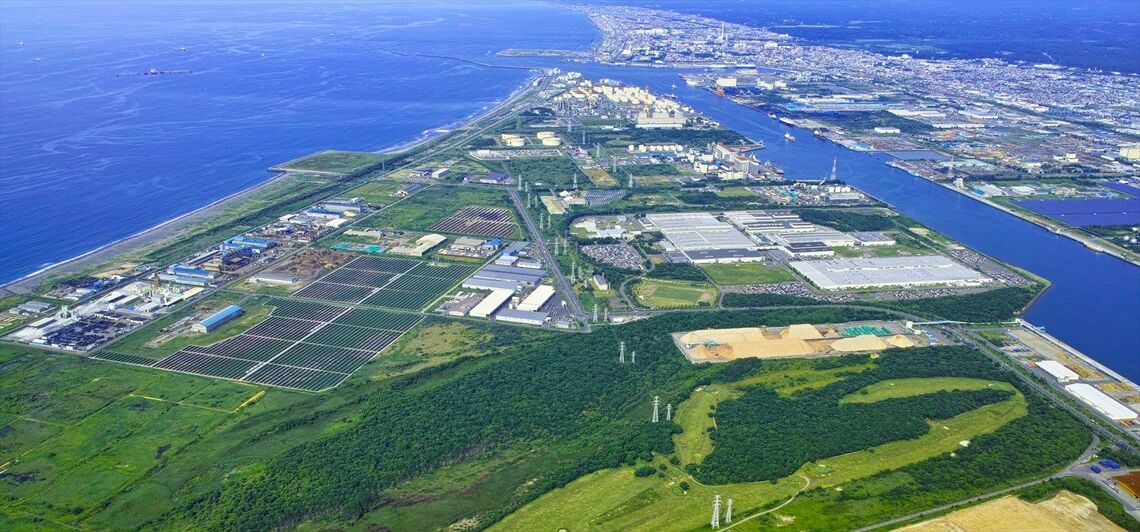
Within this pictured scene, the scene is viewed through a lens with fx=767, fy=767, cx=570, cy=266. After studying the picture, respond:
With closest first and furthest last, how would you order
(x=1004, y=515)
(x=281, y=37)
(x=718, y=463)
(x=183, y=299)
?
1. (x=1004, y=515)
2. (x=718, y=463)
3. (x=183, y=299)
4. (x=281, y=37)

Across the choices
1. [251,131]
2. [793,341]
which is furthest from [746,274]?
[251,131]

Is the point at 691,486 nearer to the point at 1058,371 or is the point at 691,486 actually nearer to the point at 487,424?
the point at 487,424

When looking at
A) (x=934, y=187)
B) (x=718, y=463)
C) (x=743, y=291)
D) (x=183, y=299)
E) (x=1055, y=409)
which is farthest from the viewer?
(x=934, y=187)

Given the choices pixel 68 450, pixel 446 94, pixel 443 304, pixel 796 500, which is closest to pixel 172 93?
pixel 446 94

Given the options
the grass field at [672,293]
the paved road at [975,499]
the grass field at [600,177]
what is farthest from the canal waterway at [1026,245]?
the grass field at [672,293]

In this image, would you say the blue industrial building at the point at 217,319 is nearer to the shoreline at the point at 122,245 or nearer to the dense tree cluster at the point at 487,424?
the shoreline at the point at 122,245

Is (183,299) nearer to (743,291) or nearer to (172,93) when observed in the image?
(743,291)

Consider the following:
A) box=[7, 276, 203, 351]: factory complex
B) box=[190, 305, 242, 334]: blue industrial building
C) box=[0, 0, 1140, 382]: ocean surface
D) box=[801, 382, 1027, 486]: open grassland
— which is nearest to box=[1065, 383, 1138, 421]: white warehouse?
box=[801, 382, 1027, 486]: open grassland

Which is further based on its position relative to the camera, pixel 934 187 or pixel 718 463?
pixel 934 187
